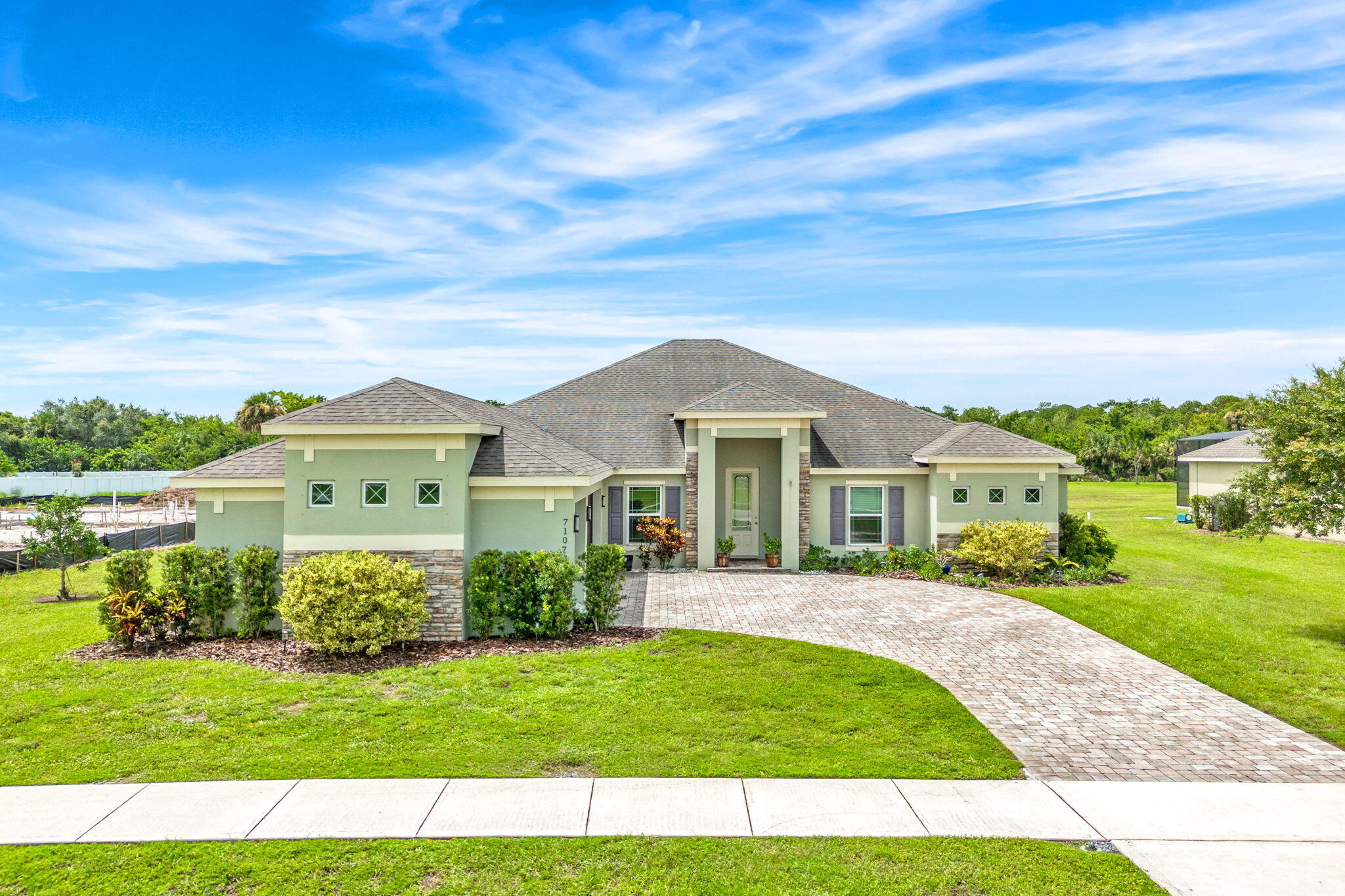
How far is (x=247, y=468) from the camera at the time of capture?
1389 centimetres

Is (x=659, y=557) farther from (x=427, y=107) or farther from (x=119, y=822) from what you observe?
(x=119, y=822)

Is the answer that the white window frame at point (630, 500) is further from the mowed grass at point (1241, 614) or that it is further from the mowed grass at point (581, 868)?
the mowed grass at point (581, 868)

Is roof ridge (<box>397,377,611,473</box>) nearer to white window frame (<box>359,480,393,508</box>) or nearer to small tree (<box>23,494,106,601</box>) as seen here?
white window frame (<box>359,480,393,508</box>)

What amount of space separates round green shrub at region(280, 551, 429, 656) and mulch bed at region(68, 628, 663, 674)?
28cm

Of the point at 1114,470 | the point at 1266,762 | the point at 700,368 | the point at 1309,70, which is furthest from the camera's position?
the point at 1114,470

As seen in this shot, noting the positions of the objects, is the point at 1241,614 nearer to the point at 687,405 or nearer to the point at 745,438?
the point at 745,438

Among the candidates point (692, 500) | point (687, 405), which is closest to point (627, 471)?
point (692, 500)

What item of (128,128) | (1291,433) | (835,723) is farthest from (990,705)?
(128,128)

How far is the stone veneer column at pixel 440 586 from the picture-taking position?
1283cm

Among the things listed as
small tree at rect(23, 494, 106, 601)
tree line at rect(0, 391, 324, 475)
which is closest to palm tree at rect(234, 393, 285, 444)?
tree line at rect(0, 391, 324, 475)

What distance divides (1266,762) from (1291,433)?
7831 mm

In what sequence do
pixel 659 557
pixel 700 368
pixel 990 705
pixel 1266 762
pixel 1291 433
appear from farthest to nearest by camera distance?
pixel 700 368 → pixel 659 557 → pixel 1291 433 → pixel 990 705 → pixel 1266 762

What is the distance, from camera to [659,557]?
2116 centimetres

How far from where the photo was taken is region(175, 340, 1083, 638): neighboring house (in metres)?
13.0
